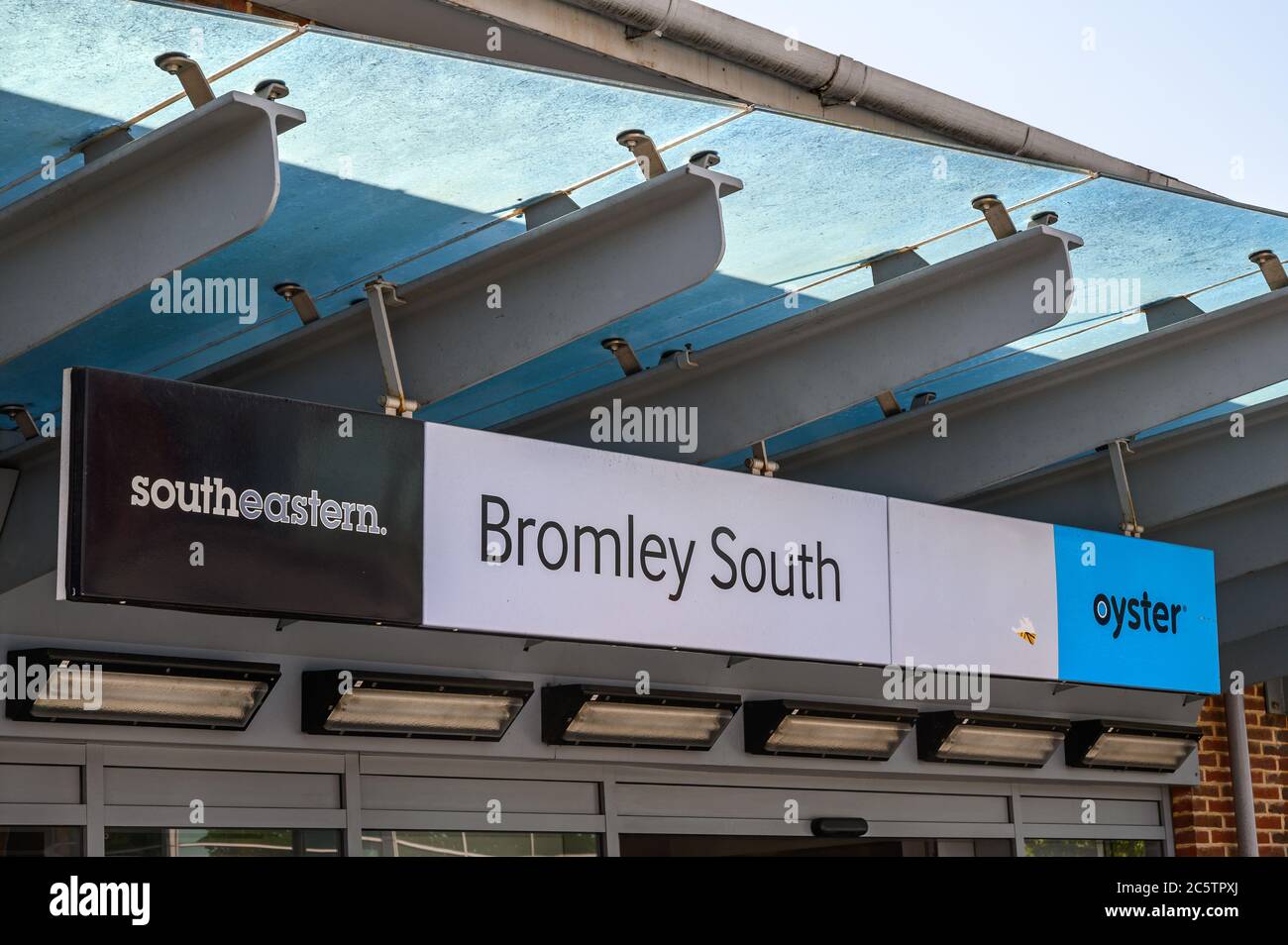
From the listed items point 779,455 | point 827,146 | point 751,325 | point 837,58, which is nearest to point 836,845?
point 779,455

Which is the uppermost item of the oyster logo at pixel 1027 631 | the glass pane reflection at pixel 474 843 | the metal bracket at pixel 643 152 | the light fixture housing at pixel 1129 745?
the metal bracket at pixel 643 152

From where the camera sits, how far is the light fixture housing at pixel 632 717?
20.8 ft

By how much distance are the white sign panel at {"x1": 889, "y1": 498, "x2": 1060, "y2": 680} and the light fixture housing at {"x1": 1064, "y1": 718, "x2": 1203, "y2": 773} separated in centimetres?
→ 201

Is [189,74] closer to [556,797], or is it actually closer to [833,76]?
[556,797]

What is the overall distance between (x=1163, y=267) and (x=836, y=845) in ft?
10.5

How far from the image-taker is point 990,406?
6672 mm

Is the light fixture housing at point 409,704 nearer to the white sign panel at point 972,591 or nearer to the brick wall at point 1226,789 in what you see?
the white sign panel at point 972,591

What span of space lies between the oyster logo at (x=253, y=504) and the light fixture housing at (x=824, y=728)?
274cm

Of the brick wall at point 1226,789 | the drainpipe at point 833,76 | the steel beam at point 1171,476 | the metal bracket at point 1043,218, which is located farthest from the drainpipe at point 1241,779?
the metal bracket at point 1043,218

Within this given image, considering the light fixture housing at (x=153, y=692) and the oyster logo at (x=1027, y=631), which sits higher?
the oyster logo at (x=1027, y=631)

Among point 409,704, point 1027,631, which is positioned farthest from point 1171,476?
point 409,704

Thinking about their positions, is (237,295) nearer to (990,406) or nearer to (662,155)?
(662,155)

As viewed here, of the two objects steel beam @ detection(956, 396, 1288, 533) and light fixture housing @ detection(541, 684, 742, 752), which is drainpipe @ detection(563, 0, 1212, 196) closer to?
steel beam @ detection(956, 396, 1288, 533)

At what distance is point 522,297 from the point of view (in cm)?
507
